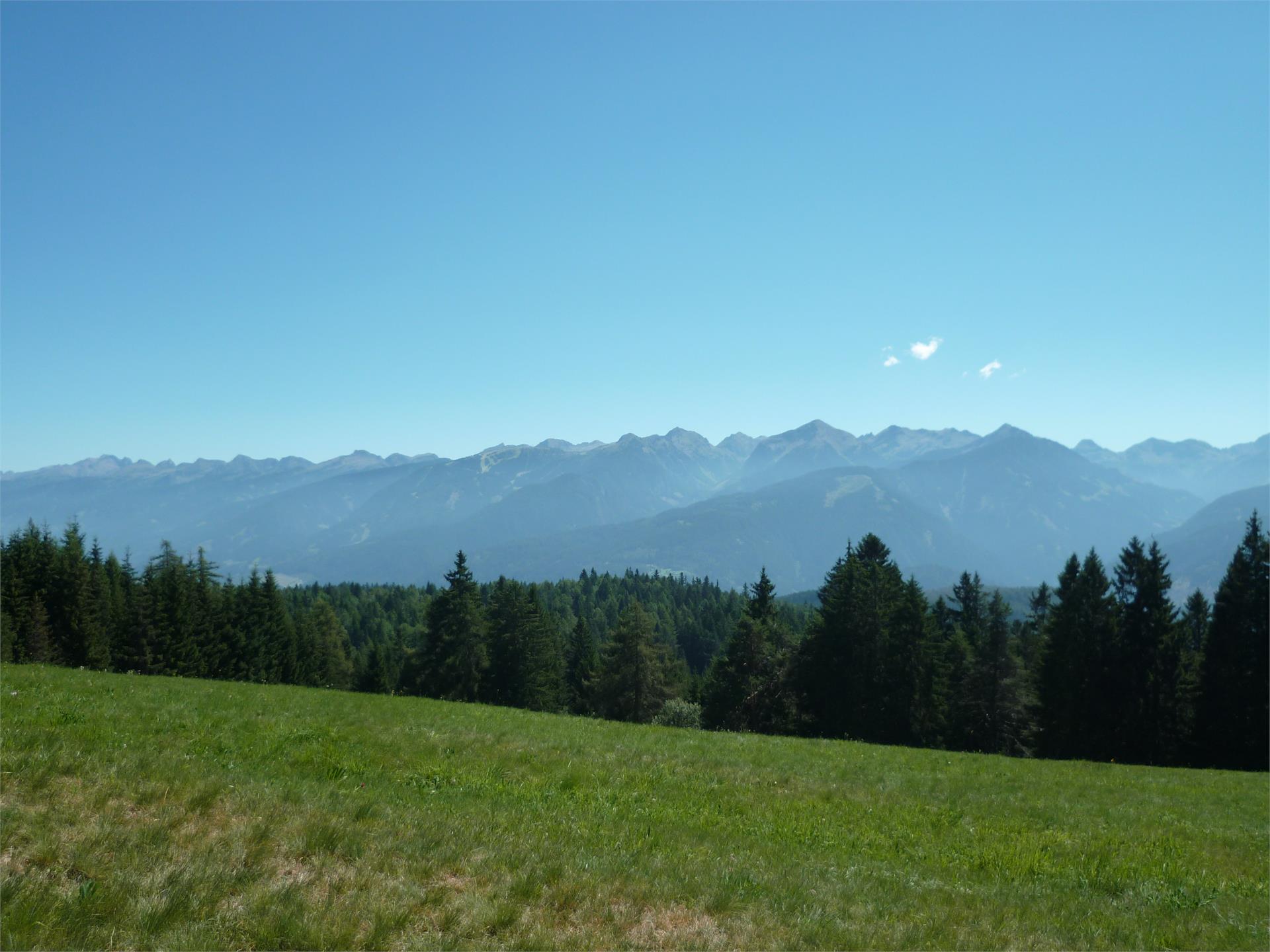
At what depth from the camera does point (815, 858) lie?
10281 mm

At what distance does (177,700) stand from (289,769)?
28.7 ft

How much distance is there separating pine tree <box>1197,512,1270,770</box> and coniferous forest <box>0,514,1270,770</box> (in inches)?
4.1

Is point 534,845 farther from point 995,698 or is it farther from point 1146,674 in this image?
point 995,698

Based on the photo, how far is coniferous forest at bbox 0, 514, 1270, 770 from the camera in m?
45.4

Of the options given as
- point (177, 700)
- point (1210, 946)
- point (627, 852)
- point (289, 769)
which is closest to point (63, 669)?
point (177, 700)

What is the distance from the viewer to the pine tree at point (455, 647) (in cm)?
6600

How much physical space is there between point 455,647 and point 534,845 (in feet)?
202

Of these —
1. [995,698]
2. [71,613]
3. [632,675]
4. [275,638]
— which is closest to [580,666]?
[632,675]

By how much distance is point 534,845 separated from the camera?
849 cm

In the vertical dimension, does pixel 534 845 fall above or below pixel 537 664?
above

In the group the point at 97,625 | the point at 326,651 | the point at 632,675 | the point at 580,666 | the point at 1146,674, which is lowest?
the point at 580,666

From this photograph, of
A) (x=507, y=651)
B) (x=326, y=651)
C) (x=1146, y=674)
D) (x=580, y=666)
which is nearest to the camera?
(x=1146, y=674)

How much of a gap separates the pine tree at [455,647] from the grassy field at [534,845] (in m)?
48.8

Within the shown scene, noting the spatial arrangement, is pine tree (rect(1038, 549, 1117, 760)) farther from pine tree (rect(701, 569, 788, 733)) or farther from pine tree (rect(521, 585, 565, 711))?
pine tree (rect(521, 585, 565, 711))
